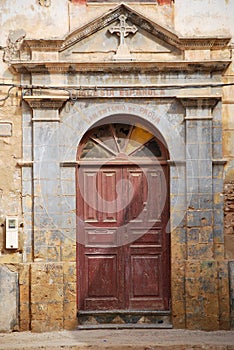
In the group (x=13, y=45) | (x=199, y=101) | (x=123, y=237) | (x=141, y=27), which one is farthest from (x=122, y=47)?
(x=123, y=237)

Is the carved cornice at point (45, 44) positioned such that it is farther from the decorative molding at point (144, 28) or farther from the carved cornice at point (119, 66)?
the carved cornice at point (119, 66)

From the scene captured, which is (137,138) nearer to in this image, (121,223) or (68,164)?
(68,164)

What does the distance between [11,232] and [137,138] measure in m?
2.21

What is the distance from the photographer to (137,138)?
9953 mm

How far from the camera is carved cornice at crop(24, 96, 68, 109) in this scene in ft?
31.1

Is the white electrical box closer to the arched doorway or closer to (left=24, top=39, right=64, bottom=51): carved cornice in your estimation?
the arched doorway

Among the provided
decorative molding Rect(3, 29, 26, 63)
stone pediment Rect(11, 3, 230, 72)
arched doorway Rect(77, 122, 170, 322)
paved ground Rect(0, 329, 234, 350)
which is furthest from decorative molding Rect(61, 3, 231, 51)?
paved ground Rect(0, 329, 234, 350)

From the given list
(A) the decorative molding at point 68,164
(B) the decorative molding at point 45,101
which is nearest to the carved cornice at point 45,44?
(B) the decorative molding at point 45,101

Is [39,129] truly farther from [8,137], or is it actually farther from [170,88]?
[170,88]

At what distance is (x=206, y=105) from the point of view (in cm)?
962

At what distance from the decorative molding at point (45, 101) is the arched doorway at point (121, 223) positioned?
64cm

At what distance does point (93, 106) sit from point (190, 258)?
8.15 ft

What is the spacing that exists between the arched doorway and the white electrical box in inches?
34.9

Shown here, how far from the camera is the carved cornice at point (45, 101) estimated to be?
9484 millimetres
